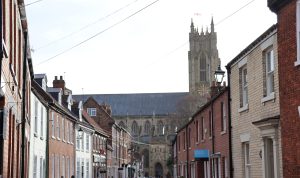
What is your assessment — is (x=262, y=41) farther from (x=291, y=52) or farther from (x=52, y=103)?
(x=52, y=103)

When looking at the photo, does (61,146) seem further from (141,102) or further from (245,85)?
(141,102)

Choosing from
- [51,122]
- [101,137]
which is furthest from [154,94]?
[51,122]

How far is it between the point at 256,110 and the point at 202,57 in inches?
5341

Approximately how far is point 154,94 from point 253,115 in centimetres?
13472

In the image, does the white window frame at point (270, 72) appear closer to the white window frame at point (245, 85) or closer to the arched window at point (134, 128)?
the white window frame at point (245, 85)

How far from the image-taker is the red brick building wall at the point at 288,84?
1412 centimetres

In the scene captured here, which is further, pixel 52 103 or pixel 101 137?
pixel 101 137

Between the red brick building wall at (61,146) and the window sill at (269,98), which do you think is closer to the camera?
the window sill at (269,98)

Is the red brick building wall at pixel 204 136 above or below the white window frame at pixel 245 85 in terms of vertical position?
below

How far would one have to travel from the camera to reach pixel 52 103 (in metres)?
33.6

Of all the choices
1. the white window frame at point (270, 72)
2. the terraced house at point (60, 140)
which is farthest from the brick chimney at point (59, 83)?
the white window frame at point (270, 72)

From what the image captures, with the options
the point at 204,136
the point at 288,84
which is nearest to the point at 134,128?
the point at 204,136

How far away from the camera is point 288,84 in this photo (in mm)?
14656

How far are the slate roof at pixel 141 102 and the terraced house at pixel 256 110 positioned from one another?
414ft
